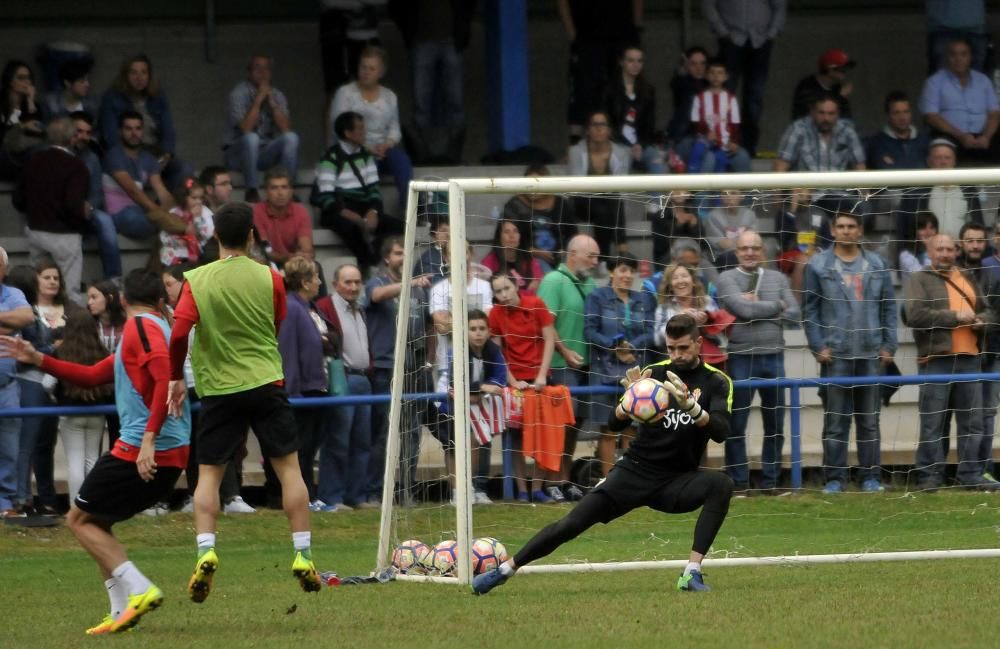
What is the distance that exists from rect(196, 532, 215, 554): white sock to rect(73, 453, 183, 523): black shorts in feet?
1.47

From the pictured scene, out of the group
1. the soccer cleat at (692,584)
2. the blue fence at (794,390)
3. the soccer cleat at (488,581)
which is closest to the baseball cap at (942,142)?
the blue fence at (794,390)

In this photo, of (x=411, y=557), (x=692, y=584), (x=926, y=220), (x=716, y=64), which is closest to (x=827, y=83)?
(x=716, y=64)

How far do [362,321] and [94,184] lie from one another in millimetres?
2981

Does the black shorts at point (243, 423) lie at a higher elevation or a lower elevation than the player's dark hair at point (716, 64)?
lower

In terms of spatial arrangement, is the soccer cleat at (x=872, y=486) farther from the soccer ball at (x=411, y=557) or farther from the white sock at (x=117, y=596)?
the white sock at (x=117, y=596)

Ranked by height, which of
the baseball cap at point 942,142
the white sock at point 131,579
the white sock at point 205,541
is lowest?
the white sock at point 131,579

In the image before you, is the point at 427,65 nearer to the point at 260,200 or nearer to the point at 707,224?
the point at 260,200

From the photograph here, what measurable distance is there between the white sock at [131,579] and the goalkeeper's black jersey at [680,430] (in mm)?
2493

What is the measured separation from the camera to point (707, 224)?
13227mm

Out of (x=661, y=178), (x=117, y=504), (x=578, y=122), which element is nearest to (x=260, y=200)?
(x=578, y=122)

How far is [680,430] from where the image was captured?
840cm

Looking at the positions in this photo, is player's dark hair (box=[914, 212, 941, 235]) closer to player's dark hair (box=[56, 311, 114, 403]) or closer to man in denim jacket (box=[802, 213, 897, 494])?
man in denim jacket (box=[802, 213, 897, 494])

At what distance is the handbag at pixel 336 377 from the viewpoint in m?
12.8

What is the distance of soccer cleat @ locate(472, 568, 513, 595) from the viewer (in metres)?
8.45
